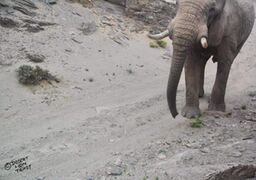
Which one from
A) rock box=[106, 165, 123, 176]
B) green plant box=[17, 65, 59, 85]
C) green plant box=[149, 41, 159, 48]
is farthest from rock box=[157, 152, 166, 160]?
green plant box=[149, 41, 159, 48]

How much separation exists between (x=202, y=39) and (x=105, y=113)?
2763 mm

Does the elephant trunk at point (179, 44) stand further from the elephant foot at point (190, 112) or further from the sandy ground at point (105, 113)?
the elephant foot at point (190, 112)

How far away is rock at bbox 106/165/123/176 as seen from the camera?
674 centimetres

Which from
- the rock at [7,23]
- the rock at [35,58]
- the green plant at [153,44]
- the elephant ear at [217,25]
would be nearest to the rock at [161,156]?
the elephant ear at [217,25]

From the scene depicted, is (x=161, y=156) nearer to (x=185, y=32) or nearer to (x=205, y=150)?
(x=205, y=150)

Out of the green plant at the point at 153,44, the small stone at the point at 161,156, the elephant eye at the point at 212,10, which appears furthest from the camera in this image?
the green plant at the point at 153,44

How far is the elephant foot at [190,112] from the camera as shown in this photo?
9062mm

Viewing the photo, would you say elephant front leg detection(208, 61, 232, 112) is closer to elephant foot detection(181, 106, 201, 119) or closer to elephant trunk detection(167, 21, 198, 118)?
elephant foot detection(181, 106, 201, 119)

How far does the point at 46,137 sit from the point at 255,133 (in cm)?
354

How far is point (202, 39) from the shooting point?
7.55m

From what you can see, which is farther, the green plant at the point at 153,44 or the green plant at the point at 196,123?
the green plant at the point at 153,44

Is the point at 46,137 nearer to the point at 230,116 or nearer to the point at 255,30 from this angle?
the point at 230,116

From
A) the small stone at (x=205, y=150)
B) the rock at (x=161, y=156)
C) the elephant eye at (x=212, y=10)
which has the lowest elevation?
the rock at (x=161, y=156)

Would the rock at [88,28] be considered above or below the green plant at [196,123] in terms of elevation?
below
